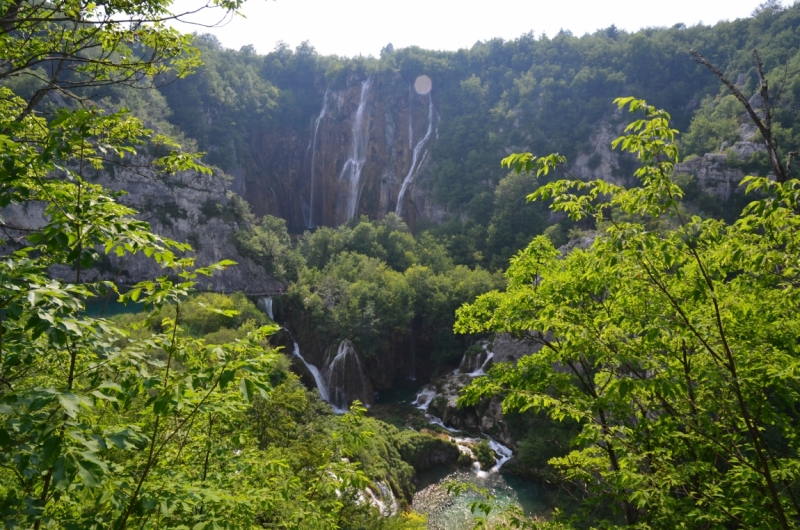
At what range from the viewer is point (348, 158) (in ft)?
198

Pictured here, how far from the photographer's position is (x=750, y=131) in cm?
3472

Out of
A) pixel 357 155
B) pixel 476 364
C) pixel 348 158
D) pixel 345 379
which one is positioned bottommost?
pixel 345 379

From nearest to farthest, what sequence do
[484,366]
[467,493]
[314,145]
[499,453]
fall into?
[467,493] → [499,453] → [484,366] → [314,145]

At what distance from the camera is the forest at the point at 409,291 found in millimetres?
3008

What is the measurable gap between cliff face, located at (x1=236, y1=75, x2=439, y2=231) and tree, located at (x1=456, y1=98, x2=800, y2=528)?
51.0 meters

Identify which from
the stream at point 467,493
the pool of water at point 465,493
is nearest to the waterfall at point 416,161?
the pool of water at point 465,493

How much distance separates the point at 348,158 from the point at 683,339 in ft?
193

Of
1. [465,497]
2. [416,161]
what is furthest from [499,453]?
[416,161]

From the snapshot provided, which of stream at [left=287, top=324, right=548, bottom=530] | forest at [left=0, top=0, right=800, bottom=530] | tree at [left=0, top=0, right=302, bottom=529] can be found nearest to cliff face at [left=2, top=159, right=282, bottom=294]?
forest at [left=0, top=0, right=800, bottom=530]

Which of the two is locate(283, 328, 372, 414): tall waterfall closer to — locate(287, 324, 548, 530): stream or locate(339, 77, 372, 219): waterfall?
locate(287, 324, 548, 530): stream

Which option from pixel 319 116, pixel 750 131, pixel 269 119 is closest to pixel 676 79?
pixel 750 131

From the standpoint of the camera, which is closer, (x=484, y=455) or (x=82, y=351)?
(x=82, y=351)

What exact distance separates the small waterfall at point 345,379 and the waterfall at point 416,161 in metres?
29.9

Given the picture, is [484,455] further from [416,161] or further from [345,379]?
[416,161]
